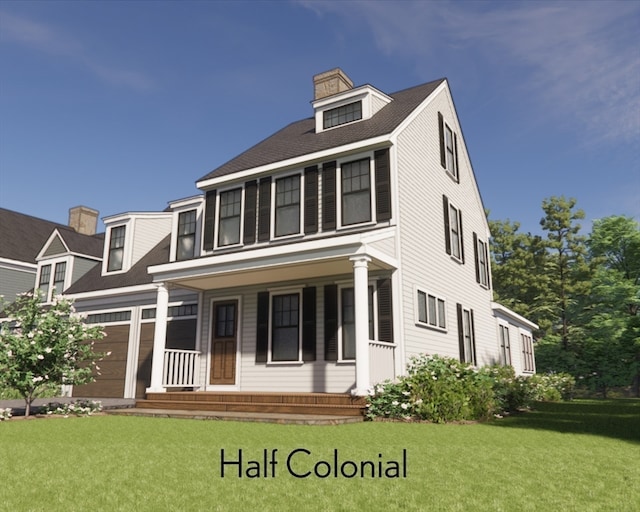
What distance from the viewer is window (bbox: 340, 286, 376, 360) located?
1210cm

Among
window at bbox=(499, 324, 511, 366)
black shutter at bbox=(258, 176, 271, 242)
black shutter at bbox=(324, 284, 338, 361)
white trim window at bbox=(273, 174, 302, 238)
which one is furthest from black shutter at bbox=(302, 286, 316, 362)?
window at bbox=(499, 324, 511, 366)

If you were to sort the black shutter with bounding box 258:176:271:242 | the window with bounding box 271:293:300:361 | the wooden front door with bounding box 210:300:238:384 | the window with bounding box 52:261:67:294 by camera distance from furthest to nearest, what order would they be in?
the window with bounding box 52:261:67:294, the black shutter with bounding box 258:176:271:242, the wooden front door with bounding box 210:300:238:384, the window with bounding box 271:293:300:361

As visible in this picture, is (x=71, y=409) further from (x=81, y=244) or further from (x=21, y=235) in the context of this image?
(x=21, y=235)

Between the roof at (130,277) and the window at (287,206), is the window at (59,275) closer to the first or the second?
the roof at (130,277)

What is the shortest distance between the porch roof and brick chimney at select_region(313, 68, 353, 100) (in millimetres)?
8184

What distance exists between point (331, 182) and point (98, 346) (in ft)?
34.9

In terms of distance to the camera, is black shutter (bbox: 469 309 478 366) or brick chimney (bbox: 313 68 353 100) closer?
black shutter (bbox: 469 309 478 366)

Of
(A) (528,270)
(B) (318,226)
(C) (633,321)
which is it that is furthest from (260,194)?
(A) (528,270)

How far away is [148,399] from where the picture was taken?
40.8 feet

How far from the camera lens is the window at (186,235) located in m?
16.7

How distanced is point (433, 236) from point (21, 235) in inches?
868

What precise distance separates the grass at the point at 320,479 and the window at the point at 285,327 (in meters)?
4.48

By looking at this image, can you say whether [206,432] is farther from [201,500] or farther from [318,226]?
[318,226]

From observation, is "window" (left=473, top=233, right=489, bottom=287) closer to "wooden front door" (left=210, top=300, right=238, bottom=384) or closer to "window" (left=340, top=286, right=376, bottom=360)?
"window" (left=340, top=286, right=376, bottom=360)
